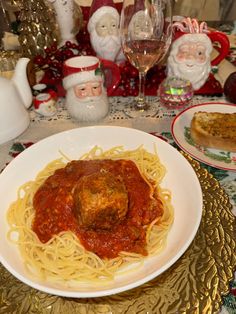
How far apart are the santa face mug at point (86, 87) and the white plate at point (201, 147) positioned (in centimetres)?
66

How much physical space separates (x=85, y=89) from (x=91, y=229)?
1312 mm

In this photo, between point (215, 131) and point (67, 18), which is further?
point (67, 18)

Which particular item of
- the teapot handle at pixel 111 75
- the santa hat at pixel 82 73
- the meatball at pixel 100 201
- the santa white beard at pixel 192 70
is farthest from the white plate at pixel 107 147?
the santa white beard at pixel 192 70

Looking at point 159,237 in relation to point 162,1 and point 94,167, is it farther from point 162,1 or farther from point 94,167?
point 162,1

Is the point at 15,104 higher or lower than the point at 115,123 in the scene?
higher

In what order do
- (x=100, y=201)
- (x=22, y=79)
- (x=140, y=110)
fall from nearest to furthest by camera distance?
(x=100, y=201) < (x=22, y=79) < (x=140, y=110)

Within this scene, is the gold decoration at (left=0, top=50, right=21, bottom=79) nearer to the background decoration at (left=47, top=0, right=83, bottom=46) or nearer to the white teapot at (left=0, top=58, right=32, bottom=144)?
the white teapot at (left=0, top=58, right=32, bottom=144)

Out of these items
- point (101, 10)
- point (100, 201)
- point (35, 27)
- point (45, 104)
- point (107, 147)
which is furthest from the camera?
point (35, 27)

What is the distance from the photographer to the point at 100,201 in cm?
149

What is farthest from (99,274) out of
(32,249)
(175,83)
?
(175,83)

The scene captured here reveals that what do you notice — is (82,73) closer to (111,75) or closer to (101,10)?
(111,75)

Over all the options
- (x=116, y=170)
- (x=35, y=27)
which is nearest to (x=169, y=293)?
(x=116, y=170)

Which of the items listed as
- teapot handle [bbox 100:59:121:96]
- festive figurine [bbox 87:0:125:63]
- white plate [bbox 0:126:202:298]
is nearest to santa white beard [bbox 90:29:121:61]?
festive figurine [bbox 87:0:125:63]

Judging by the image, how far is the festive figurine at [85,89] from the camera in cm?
250
